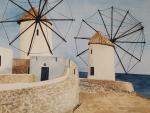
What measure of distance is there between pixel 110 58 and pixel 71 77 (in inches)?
537

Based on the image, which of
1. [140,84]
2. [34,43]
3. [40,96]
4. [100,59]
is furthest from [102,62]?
[140,84]

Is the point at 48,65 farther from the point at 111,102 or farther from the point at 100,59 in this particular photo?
the point at 100,59

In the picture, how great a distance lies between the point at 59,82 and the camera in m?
24.4

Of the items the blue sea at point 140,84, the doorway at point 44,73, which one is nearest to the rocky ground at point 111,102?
the doorway at point 44,73

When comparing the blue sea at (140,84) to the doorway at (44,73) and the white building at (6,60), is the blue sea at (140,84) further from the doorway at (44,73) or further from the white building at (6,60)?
the white building at (6,60)

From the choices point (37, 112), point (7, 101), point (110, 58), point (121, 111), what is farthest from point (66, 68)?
point (110, 58)

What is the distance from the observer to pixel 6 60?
33219 millimetres

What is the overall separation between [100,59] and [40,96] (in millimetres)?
19864

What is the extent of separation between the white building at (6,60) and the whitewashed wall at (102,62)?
35.5ft

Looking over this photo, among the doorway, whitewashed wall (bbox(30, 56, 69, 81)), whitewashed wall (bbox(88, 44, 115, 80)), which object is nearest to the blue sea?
whitewashed wall (bbox(88, 44, 115, 80))

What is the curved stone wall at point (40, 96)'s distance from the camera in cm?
1859

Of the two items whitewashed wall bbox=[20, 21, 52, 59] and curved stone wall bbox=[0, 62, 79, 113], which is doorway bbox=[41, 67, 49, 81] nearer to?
curved stone wall bbox=[0, 62, 79, 113]

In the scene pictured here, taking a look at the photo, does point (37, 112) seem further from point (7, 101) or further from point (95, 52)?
point (95, 52)

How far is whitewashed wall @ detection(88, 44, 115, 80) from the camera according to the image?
40500 millimetres
